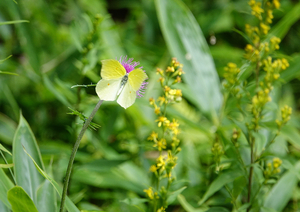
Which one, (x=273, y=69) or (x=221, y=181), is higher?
(x=273, y=69)

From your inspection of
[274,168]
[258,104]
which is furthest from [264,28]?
[274,168]

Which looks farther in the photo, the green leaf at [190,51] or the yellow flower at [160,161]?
the green leaf at [190,51]

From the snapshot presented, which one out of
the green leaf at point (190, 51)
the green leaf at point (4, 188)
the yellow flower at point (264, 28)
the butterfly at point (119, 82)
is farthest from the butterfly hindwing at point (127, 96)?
the green leaf at point (190, 51)

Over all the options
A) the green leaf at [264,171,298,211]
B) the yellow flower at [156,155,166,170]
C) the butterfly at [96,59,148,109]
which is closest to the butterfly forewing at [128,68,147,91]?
the butterfly at [96,59,148,109]

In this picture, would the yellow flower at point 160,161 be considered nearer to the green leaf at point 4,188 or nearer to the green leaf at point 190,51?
the green leaf at point 4,188

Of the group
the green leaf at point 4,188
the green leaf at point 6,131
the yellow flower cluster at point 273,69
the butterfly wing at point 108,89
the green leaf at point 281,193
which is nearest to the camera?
the butterfly wing at point 108,89

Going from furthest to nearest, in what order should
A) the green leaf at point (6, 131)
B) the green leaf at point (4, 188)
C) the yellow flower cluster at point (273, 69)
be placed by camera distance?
the green leaf at point (6, 131), the yellow flower cluster at point (273, 69), the green leaf at point (4, 188)

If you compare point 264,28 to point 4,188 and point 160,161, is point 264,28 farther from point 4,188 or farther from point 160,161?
point 4,188
